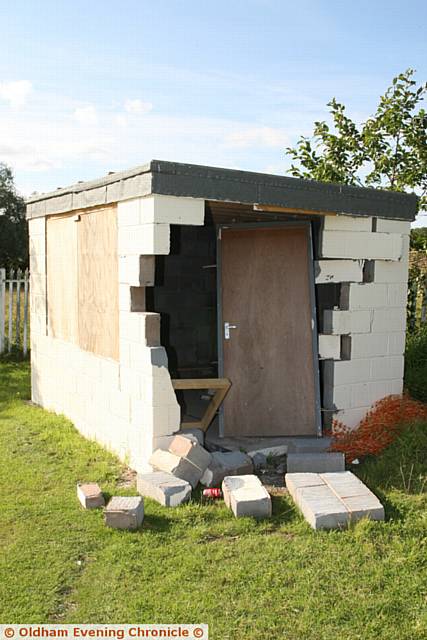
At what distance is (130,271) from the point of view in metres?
A: 5.95

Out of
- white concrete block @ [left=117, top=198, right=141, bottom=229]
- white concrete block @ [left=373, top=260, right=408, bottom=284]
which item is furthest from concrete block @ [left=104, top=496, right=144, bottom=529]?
white concrete block @ [left=373, top=260, right=408, bottom=284]

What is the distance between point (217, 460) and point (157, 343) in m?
1.21

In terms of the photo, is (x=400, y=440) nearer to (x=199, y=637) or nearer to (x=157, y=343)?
(x=157, y=343)

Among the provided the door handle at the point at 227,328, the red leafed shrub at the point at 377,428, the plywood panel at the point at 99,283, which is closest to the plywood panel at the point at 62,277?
the plywood panel at the point at 99,283

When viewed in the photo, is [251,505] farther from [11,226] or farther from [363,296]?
[11,226]

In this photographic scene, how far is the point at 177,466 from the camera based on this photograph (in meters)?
5.39

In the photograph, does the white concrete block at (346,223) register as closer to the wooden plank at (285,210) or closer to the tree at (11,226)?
the wooden plank at (285,210)

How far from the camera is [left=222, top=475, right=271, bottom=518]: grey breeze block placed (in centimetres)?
486

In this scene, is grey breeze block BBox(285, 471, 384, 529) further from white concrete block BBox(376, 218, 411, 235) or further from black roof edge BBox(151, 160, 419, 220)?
white concrete block BBox(376, 218, 411, 235)

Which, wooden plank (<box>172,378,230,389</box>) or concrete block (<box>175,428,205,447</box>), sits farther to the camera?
wooden plank (<box>172,378,230,389</box>)

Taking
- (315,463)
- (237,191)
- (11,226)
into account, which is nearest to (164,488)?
(315,463)

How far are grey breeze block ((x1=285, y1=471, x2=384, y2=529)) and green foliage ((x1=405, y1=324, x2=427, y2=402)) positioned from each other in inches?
115

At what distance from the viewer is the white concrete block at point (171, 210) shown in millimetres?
5434

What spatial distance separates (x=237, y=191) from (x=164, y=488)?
2728 mm
